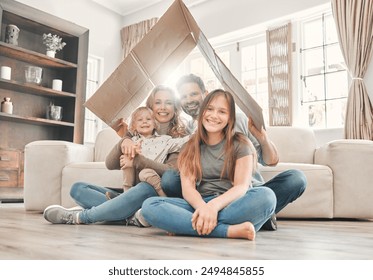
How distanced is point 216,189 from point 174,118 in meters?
0.51

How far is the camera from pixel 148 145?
1661 mm

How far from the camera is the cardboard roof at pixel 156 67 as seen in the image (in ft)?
4.17

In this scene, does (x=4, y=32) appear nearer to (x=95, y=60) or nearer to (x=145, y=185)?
(x=95, y=60)

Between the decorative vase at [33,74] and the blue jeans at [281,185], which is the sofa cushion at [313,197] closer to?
the blue jeans at [281,185]

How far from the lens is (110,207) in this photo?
4.87 ft

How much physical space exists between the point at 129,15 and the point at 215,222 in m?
4.53

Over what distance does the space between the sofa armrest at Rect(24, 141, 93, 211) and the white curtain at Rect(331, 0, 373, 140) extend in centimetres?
235

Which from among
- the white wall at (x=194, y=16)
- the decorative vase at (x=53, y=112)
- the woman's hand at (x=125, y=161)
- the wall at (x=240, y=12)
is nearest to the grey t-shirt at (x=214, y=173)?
the woman's hand at (x=125, y=161)

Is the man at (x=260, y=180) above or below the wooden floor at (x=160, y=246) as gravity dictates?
above

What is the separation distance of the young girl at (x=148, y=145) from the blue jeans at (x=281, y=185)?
9 cm

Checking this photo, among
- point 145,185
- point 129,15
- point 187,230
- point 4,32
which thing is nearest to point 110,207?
point 145,185

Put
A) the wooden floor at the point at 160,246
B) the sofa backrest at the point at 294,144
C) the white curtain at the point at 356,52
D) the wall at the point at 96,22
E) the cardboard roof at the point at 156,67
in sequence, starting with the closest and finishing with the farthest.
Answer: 1. the wooden floor at the point at 160,246
2. the cardboard roof at the point at 156,67
3. the sofa backrest at the point at 294,144
4. the white curtain at the point at 356,52
5. the wall at the point at 96,22

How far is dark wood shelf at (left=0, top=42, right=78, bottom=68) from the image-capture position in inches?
141

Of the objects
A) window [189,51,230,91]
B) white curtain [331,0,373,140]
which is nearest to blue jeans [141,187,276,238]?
white curtain [331,0,373,140]
